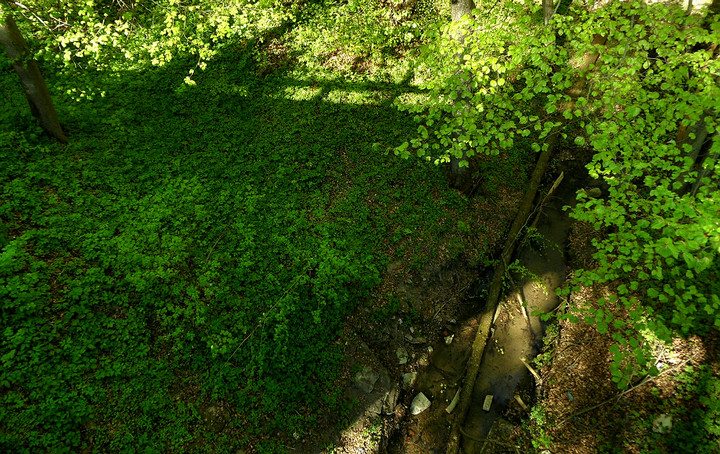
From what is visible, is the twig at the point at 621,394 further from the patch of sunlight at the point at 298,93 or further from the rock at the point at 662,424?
the patch of sunlight at the point at 298,93

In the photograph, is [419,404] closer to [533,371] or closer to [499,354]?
[499,354]

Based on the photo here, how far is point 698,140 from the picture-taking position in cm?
646

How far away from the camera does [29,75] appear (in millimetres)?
7547

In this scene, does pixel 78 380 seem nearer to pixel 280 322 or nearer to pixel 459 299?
pixel 280 322

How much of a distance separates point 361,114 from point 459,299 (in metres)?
6.16

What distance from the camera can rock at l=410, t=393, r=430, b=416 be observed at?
6.52m

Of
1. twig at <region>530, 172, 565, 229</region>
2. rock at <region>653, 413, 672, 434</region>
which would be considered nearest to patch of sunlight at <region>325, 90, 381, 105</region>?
twig at <region>530, 172, 565, 229</region>

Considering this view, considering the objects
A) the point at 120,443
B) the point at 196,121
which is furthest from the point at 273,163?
the point at 120,443

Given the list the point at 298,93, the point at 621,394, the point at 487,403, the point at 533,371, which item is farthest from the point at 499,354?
the point at 298,93

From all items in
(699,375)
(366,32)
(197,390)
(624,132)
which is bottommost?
(699,375)

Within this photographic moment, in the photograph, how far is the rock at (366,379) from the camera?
6.33m

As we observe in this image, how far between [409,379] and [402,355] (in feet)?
1.56

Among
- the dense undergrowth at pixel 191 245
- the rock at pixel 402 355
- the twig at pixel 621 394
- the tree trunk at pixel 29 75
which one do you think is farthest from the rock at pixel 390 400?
the tree trunk at pixel 29 75

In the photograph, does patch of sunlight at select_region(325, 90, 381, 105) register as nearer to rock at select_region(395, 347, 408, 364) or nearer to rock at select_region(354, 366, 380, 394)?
rock at select_region(395, 347, 408, 364)
